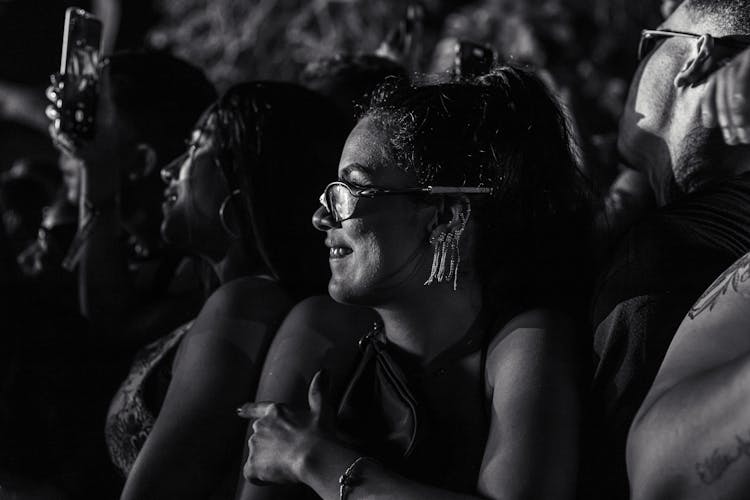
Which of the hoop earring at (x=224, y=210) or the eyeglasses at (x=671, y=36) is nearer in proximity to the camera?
the eyeglasses at (x=671, y=36)

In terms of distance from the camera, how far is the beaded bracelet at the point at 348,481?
4.86ft

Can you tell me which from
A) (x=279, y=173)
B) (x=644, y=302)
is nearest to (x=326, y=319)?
(x=279, y=173)

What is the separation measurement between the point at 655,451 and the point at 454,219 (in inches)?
24.1

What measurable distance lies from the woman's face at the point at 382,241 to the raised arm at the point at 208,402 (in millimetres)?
354

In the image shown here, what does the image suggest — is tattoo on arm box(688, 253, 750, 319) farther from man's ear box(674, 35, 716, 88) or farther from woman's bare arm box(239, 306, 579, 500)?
man's ear box(674, 35, 716, 88)

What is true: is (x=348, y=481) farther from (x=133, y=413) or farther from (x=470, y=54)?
(x=470, y=54)

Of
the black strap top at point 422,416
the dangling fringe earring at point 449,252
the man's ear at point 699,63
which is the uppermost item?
the man's ear at point 699,63

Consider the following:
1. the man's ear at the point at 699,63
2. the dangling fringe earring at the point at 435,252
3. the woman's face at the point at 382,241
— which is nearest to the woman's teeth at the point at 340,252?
the woman's face at the point at 382,241

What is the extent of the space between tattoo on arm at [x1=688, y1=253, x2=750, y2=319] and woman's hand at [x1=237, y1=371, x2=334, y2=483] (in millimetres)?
633

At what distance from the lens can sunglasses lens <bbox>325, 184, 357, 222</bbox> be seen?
171 cm

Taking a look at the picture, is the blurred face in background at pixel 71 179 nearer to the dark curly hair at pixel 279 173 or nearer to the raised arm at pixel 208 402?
the dark curly hair at pixel 279 173

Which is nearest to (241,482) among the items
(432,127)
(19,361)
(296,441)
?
(296,441)

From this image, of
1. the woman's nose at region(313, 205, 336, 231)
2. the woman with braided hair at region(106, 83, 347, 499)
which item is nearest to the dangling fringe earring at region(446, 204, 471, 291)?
the woman's nose at region(313, 205, 336, 231)

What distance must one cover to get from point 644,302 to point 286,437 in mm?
639
